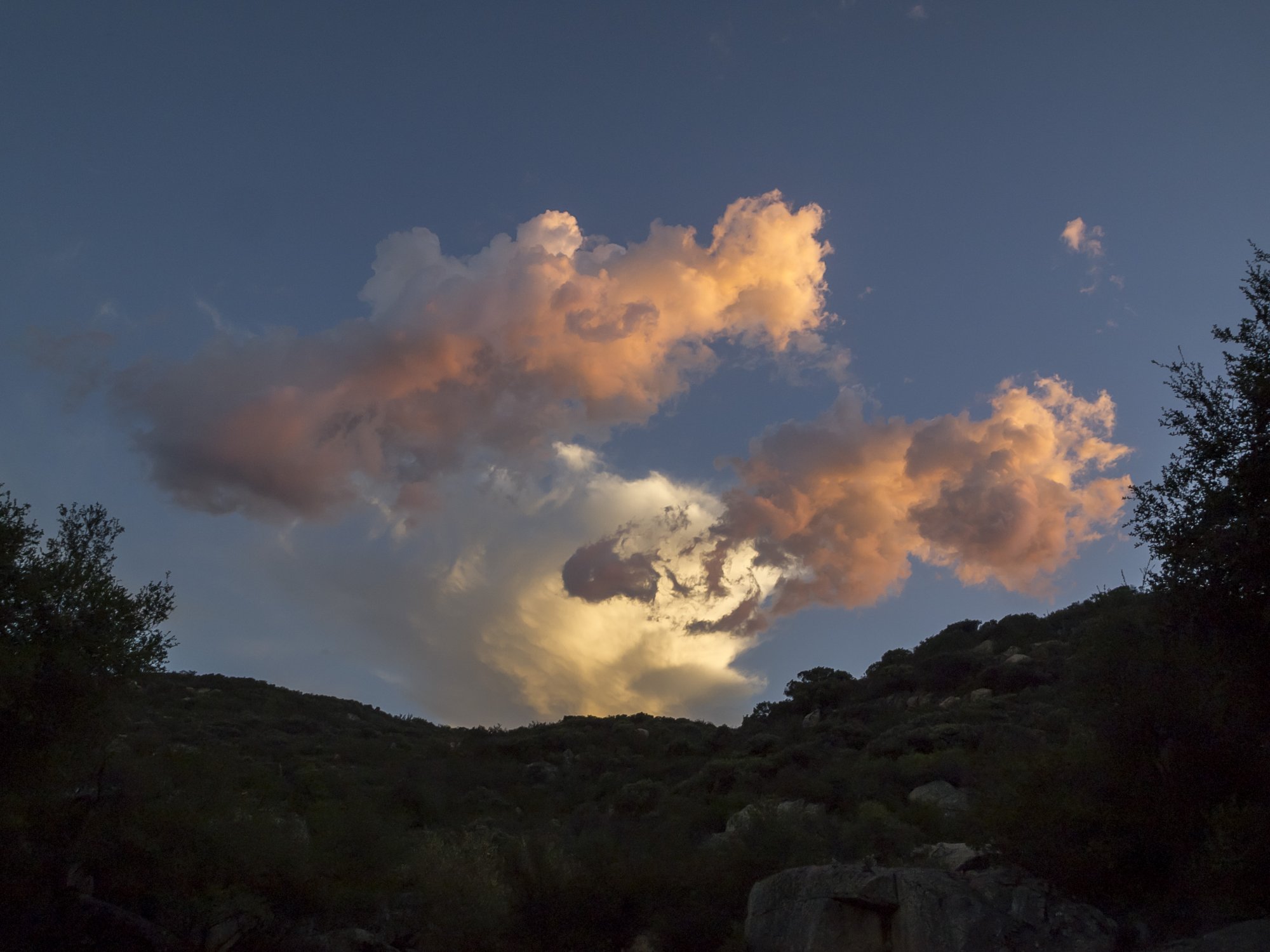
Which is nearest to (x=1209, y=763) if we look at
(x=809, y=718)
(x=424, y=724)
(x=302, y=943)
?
(x=302, y=943)

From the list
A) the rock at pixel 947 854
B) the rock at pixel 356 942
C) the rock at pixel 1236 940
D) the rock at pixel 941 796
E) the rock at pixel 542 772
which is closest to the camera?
the rock at pixel 1236 940

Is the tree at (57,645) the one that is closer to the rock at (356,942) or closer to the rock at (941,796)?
the rock at (356,942)

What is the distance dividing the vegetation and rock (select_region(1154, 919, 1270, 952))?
96 cm

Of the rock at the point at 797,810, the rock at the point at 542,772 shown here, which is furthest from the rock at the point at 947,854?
the rock at the point at 542,772

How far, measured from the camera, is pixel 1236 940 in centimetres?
1420

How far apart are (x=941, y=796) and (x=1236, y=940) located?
20.0 m

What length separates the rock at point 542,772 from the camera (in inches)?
2020

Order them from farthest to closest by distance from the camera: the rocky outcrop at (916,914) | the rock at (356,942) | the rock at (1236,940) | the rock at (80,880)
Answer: the rock at (356,942) < the rock at (80,880) < the rocky outcrop at (916,914) < the rock at (1236,940)

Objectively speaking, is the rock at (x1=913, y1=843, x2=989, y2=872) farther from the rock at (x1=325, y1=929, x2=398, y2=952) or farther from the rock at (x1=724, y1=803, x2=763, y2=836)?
the rock at (x1=325, y1=929, x2=398, y2=952)

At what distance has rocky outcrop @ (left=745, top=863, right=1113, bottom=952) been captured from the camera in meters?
16.6

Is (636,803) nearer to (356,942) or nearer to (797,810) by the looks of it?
(797,810)

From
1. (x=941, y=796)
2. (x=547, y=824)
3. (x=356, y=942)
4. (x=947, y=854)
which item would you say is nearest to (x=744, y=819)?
(x=947, y=854)

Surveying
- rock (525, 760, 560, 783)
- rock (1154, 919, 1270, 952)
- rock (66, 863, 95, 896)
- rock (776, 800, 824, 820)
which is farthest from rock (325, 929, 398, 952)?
rock (525, 760, 560, 783)

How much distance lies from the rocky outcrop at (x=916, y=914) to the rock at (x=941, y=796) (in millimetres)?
→ 13160
